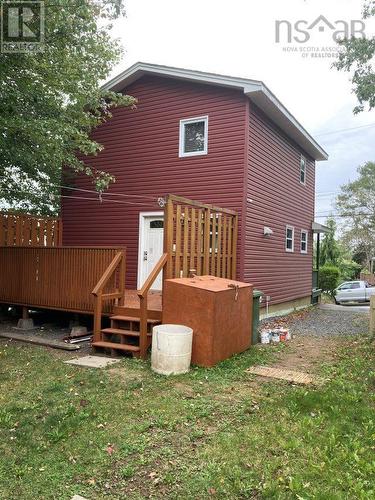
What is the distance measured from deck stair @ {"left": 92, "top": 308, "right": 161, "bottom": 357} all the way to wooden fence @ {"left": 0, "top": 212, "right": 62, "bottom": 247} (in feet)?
15.3

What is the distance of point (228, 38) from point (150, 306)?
344 inches

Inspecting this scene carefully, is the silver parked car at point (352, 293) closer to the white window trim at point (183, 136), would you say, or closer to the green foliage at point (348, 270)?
the green foliage at point (348, 270)

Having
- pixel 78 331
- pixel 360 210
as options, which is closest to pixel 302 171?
pixel 78 331

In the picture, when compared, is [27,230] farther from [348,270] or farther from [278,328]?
[348,270]

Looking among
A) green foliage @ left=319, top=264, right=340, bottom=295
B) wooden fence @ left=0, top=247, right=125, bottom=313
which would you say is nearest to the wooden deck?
wooden fence @ left=0, top=247, right=125, bottom=313

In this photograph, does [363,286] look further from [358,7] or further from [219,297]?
[219,297]

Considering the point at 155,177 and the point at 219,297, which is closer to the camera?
the point at 219,297

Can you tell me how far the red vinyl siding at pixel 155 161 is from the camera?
31.3ft

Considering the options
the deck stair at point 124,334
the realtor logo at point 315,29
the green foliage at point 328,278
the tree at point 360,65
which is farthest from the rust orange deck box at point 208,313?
the green foliage at point 328,278

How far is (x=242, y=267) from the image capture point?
30.2ft

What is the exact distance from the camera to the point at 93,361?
598 centimetres

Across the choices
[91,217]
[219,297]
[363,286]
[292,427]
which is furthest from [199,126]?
[363,286]

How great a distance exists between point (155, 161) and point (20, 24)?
4.54 metres

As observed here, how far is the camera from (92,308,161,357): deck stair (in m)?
6.32
